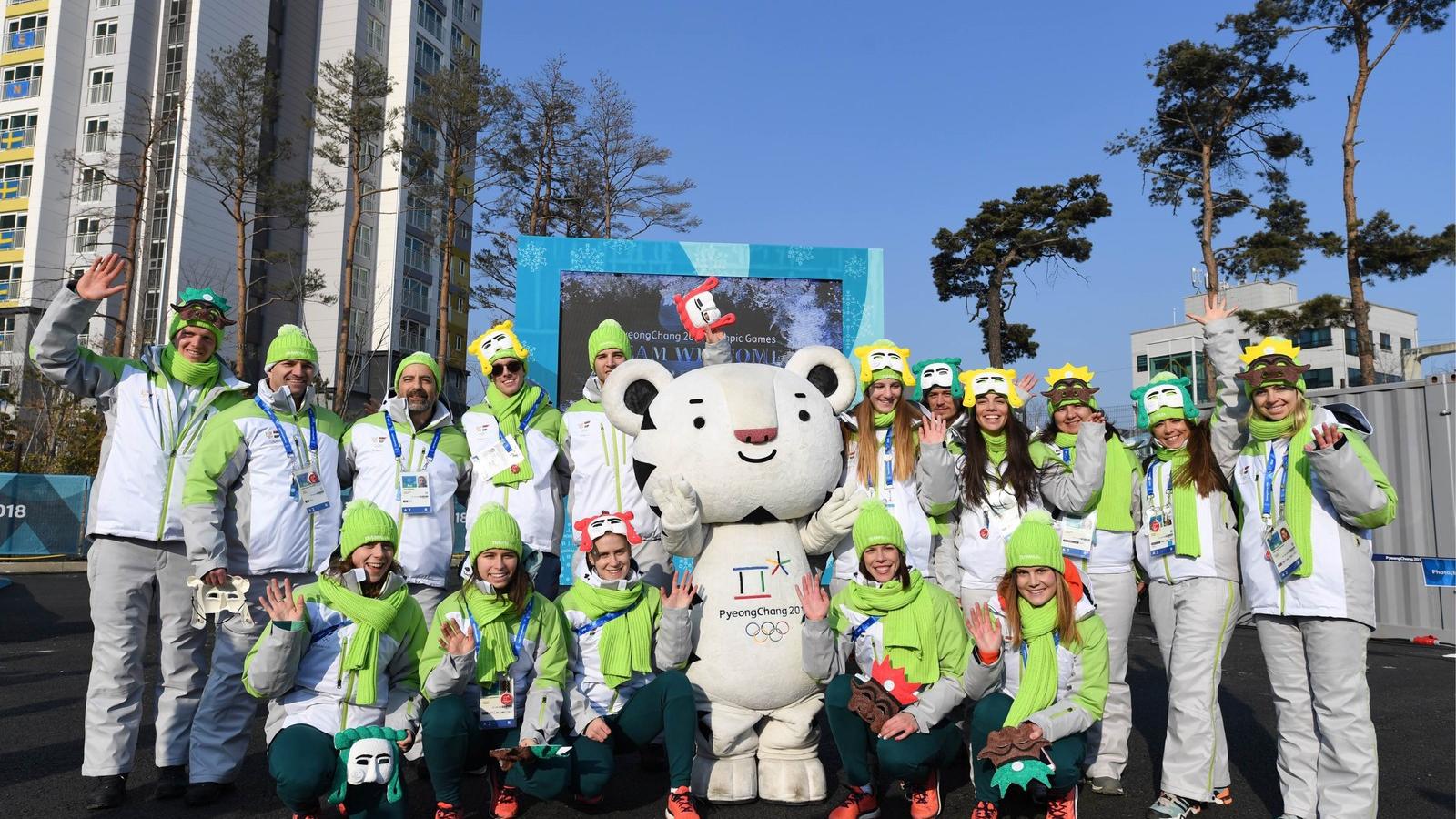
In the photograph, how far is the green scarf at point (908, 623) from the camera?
412cm

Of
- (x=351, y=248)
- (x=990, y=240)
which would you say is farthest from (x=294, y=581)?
(x=990, y=240)

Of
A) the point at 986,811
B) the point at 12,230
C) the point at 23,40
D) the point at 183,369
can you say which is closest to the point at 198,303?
the point at 183,369

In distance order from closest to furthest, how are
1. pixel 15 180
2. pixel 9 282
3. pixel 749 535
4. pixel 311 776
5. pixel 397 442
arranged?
pixel 311 776 < pixel 749 535 < pixel 397 442 < pixel 9 282 < pixel 15 180

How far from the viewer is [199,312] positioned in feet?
14.9

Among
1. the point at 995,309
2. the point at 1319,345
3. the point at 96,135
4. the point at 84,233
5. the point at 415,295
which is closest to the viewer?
the point at 995,309

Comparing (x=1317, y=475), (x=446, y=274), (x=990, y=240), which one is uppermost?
(x=990, y=240)

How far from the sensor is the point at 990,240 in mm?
23734

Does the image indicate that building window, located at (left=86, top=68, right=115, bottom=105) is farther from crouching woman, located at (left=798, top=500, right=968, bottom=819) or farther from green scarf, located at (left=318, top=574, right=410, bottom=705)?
crouching woman, located at (left=798, top=500, right=968, bottom=819)

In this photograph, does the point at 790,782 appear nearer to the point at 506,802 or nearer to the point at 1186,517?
the point at 506,802

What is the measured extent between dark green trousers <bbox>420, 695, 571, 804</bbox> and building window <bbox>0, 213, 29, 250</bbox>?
38661 millimetres

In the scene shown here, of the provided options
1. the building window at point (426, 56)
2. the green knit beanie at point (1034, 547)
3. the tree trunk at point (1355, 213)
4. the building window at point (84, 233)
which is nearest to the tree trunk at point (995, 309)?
the tree trunk at point (1355, 213)

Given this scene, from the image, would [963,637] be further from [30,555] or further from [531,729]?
[30,555]

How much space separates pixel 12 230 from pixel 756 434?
39.5 m

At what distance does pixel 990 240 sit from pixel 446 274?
514 inches
